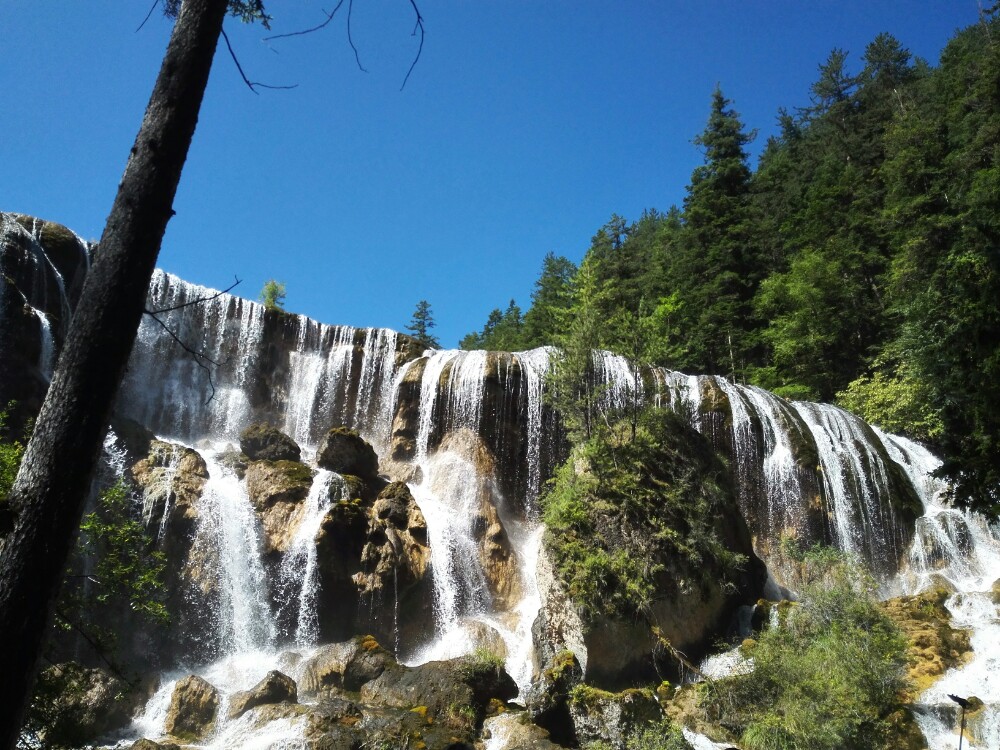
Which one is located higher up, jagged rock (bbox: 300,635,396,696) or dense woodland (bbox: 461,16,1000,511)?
dense woodland (bbox: 461,16,1000,511)

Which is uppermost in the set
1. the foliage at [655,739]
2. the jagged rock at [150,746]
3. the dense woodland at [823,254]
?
the dense woodland at [823,254]

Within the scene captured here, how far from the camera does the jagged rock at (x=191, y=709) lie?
1312 cm

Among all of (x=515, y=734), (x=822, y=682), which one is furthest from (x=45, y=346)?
(x=822, y=682)

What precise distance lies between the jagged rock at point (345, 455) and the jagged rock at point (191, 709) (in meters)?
7.72

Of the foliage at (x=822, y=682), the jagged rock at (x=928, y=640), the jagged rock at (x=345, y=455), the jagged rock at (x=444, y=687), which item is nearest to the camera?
the foliage at (x=822, y=682)

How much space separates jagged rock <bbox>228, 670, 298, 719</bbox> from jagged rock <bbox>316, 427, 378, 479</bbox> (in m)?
7.53

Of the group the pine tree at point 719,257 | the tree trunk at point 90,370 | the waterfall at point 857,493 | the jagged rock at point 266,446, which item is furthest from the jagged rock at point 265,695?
the pine tree at point 719,257

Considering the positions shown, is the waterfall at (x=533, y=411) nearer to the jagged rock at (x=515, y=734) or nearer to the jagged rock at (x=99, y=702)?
the jagged rock at (x=515, y=734)

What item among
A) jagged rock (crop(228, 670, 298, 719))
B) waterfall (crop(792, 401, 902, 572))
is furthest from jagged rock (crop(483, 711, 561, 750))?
waterfall (crop(792, 401, 902, 572))

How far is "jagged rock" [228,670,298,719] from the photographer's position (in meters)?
13.3

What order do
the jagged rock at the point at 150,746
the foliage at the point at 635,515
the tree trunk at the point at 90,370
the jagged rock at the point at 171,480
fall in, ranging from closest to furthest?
the tree trunk at the point at 90,370
the jagged rock at the point at 150,746
the foliage at the point at 635,515
the jagged rock at the point at 171,480

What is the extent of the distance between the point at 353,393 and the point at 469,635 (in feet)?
38.5

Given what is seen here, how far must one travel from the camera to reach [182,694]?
13.6 m

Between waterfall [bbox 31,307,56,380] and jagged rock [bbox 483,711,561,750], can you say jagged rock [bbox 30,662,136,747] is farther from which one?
waterfall [bbox 31,307,56,380]
